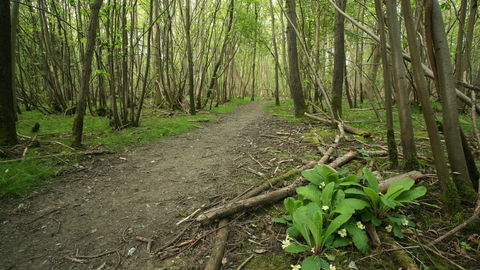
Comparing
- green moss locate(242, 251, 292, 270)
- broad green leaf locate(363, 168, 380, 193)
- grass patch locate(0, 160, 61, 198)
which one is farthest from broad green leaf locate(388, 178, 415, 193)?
grass patch locate(0, 160, 61, 198)

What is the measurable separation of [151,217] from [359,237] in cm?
211

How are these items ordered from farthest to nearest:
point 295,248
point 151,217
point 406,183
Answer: point 151,217
point 406,183
point 295,248

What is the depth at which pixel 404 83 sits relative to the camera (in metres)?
2.31

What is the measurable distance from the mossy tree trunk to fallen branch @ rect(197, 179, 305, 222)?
166 inches

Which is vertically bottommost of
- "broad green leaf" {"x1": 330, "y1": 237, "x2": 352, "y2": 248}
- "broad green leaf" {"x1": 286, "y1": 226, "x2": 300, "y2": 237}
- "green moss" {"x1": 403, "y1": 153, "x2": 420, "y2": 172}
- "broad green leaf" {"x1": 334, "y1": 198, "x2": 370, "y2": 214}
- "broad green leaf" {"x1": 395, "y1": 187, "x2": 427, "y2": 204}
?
"broad green leaf" {"x1": 330, "y1": 237, "x2": 352, "y2": 248}

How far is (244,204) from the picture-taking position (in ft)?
8.05

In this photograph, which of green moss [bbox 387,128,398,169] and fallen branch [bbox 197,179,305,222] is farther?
green moss [bbox 387,128,398,169]

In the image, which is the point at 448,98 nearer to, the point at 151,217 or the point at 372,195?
the point at 372,195

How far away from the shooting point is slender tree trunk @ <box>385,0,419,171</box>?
7.49ft

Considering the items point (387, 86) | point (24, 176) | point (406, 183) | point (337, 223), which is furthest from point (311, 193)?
point (24, 176)

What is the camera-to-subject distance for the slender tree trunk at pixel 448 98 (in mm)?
1937

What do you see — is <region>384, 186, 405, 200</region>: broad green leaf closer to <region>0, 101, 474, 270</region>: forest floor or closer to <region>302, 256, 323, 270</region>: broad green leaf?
<region>0, 101, 474, 270</region>: forest floor

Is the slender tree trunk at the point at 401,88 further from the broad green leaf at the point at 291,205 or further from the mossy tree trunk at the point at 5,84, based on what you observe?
the mossy tree trunk at the point at 5,84

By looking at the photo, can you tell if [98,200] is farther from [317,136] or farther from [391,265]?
[317,136]
